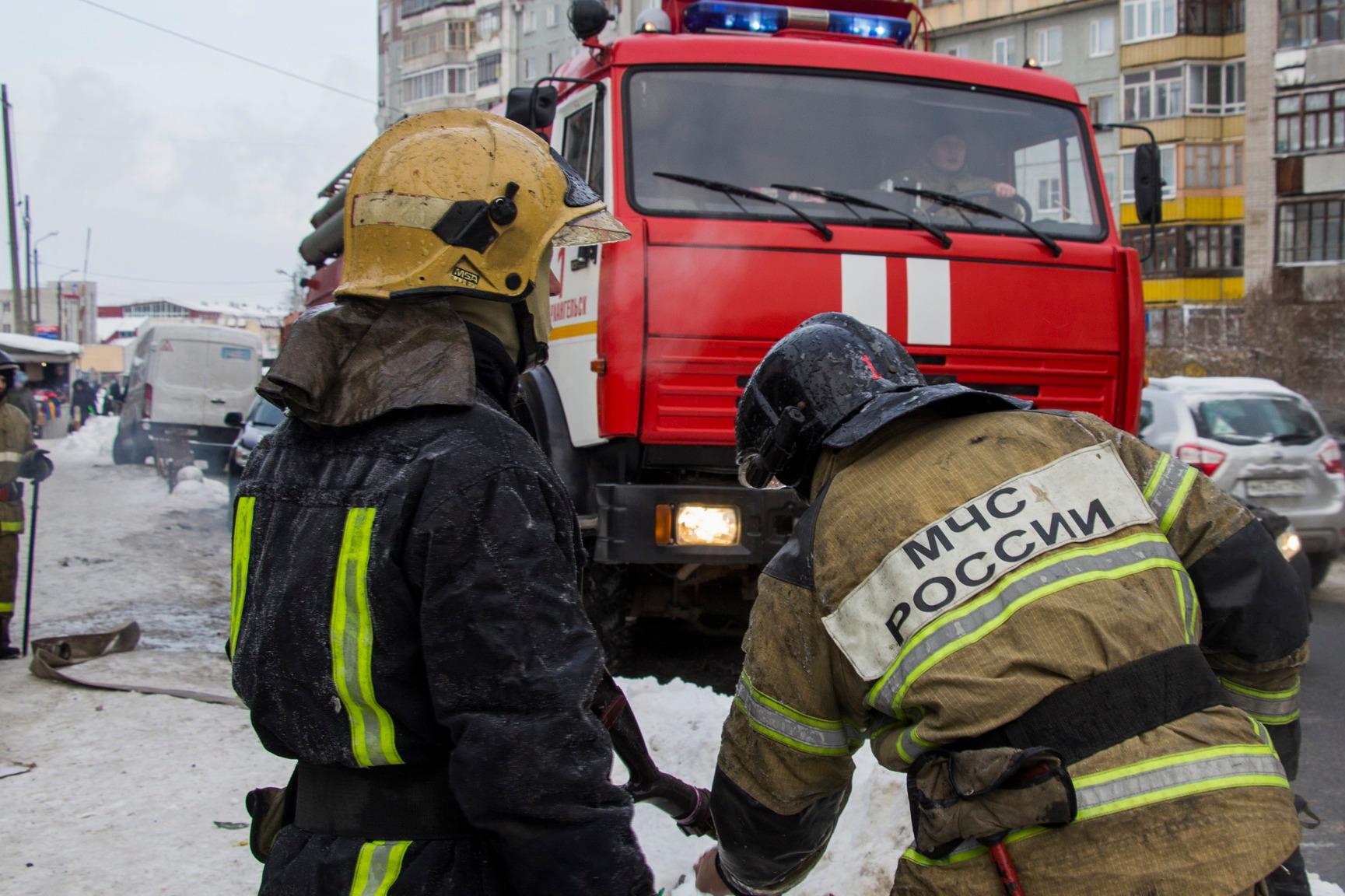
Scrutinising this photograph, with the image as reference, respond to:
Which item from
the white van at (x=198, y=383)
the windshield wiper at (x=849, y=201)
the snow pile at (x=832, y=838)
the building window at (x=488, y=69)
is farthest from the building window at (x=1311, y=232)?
the snow pile at (x=832, y=838)

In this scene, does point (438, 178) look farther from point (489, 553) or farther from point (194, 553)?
point (194, 553)

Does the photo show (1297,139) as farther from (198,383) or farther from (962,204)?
(962,204)

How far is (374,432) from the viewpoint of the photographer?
71.6 inches

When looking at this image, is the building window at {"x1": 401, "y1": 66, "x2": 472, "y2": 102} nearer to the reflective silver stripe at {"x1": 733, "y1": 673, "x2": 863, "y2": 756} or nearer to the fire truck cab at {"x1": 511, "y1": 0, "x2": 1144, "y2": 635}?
the fire truck cab at {"x1": 511, "y1": 0, "x2": 1144, "y2": 635}

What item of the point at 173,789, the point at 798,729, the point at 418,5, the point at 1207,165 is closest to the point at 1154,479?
the point at 798,729

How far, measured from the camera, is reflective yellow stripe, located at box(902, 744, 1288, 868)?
1.68 metres

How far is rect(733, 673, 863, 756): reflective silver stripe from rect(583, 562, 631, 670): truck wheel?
357 centimetres

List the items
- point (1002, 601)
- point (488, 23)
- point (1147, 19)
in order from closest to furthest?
1. point (1002, 601)
2. point (1147, 19)
3. point (488, 23)

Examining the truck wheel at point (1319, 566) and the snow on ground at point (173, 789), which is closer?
the snow on ground at point (173, 789)

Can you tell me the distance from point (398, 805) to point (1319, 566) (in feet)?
32.7

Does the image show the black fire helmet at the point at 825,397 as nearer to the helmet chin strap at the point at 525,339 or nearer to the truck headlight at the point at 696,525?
the helmet chin strap at the point at 525,339

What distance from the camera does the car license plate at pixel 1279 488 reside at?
970cm

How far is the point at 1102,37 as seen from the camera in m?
43.6

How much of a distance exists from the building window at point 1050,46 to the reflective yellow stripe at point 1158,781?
46.8 meters
